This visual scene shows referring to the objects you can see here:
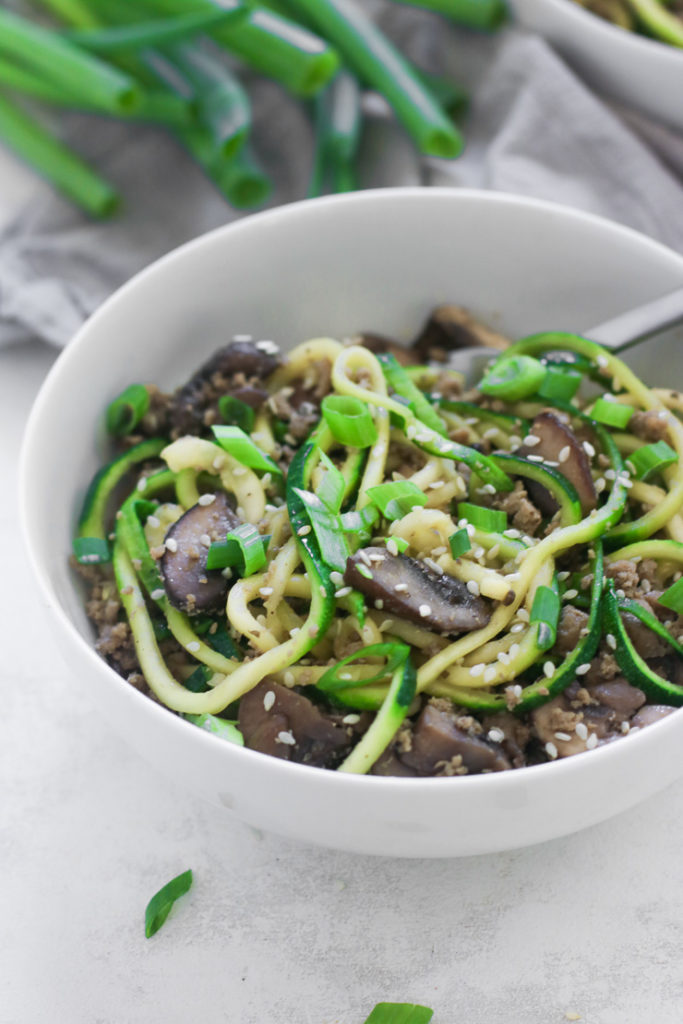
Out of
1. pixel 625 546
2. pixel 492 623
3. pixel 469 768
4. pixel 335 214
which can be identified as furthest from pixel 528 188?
pixel 469 768

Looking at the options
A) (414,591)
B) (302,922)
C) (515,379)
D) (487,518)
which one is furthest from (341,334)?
(302,922)

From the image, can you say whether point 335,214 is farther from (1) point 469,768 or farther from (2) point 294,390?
(1) point 469,768

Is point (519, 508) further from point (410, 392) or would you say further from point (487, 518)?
point (410, 392)

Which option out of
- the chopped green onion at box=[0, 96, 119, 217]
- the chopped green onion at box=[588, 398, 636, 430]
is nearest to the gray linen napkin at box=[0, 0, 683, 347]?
the chopped green onion at box=[0, 96, 119, 217]

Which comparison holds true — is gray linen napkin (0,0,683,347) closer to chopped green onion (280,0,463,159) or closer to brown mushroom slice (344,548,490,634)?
chopped green onion (280,0,463,159)

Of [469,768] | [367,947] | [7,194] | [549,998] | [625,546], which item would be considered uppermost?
[625,546]
